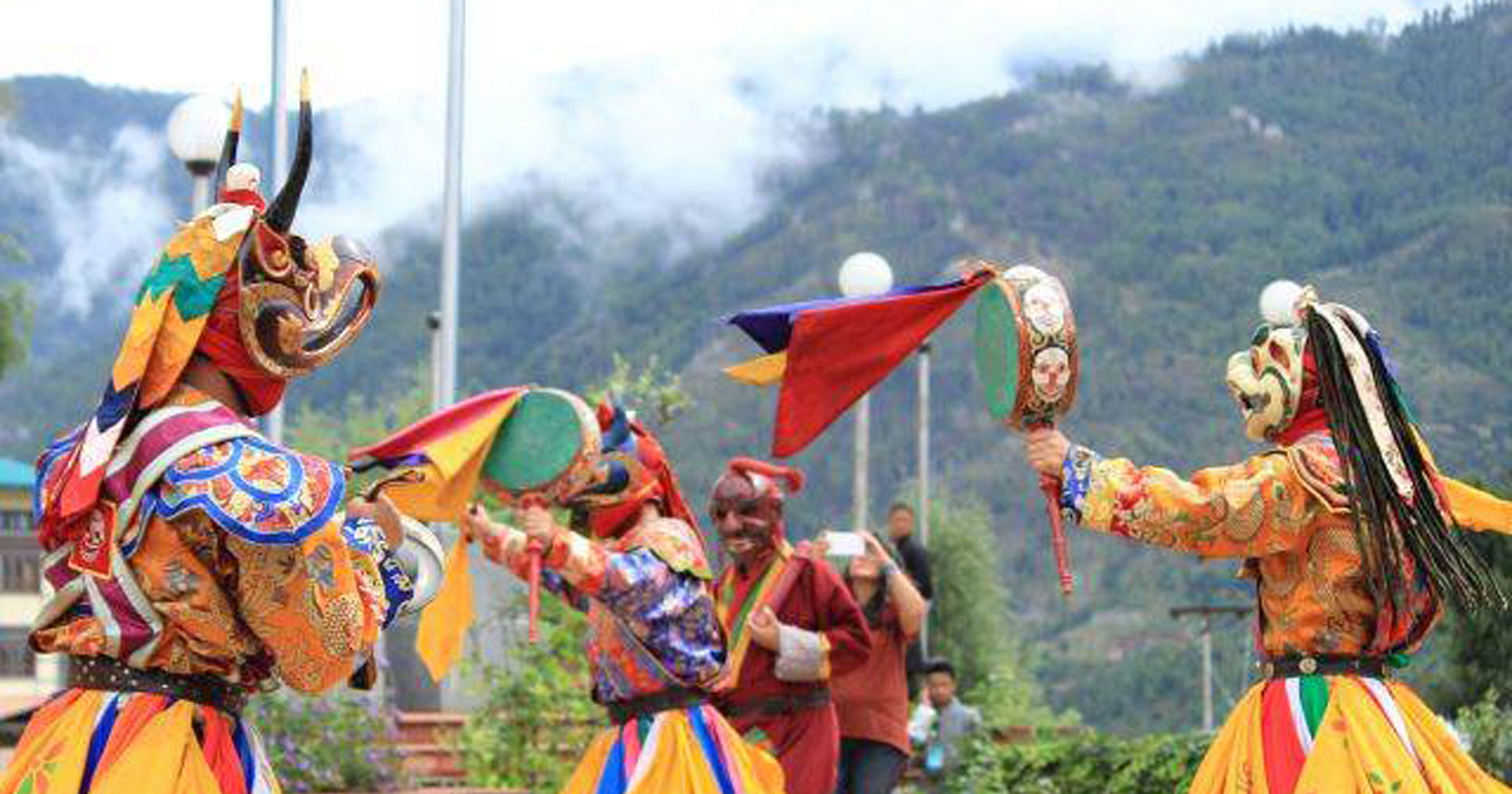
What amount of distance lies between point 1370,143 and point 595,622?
2005 inches

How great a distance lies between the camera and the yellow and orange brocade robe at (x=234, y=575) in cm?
577

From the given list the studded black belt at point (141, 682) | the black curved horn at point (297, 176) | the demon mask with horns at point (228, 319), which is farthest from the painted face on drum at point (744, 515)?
the studded black belt at point (141, 682)

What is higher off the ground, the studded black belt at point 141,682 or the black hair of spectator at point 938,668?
the studded black belt at point 141,682

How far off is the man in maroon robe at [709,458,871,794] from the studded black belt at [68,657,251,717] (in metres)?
4.04

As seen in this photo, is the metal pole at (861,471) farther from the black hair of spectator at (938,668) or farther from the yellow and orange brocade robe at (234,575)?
the yellow and orange brocade robe at (234,575)

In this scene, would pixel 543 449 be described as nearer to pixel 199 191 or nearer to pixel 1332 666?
pixel 1332 666

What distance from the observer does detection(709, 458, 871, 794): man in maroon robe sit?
10023 mm

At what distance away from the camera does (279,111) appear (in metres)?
12.9

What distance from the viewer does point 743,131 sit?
8806 centimetres

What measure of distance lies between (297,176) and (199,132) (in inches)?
250

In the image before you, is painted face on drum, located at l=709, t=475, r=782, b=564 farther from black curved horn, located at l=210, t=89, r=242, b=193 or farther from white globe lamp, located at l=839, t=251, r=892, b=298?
white globe lamp, located at l=839, t=251, r=892, b=298

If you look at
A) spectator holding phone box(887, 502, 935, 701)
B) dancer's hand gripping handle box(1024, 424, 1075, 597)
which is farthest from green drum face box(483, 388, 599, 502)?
spectator holding phone box(887, 502, 935, 701)

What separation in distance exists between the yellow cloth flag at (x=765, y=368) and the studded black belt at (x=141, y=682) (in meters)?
2.18

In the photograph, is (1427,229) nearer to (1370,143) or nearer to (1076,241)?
(1370,143)
